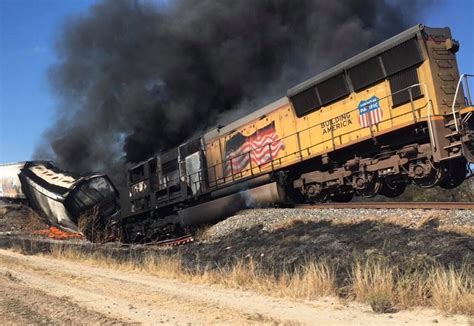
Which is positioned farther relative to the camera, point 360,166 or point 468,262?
point 360,166

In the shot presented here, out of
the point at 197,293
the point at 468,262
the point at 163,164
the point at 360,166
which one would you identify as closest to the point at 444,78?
the point at 360,166

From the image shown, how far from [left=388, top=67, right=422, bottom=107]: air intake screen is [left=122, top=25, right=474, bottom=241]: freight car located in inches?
1.0

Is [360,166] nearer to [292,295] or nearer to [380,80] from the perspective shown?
[380,80]

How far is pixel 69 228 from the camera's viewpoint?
91.2 feet

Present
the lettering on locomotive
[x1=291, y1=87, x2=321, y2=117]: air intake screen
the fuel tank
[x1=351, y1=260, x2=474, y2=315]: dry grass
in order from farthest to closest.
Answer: the fuel tank
[x1=291, y1=87, x2=321, y2=117]: air intake screen
the lettering on locomotive
[x1=351, y1=260, x2=474, y2=315]: dry grass

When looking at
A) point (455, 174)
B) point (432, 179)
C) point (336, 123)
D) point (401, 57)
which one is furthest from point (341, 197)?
point (401, 57)

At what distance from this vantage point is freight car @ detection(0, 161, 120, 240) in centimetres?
2536

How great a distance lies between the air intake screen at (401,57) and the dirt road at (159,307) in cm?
701

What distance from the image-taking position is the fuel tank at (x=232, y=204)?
47.7ft

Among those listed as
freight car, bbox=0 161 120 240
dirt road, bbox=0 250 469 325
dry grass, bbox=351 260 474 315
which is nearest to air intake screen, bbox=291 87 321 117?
dirt road, bbox=0 250 469 325

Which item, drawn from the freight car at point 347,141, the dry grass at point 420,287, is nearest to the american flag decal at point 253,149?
the freight car at point 347,141

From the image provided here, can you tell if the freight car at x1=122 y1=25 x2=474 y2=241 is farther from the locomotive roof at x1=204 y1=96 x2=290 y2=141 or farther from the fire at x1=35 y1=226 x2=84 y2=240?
the fire at x1=35 y1=226 x2=84 y2=240

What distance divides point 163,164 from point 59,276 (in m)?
11.3

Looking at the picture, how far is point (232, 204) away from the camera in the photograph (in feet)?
52.2
